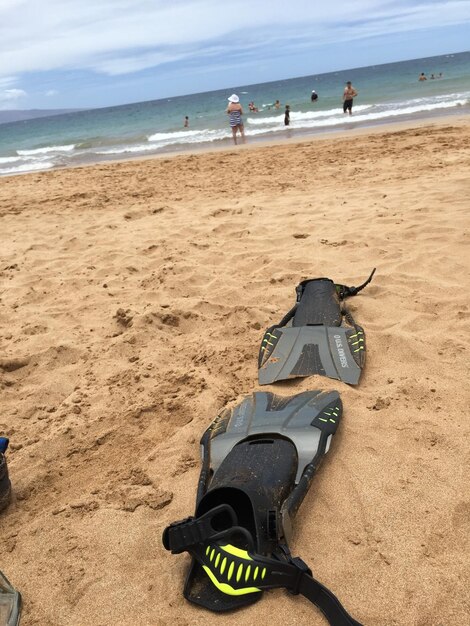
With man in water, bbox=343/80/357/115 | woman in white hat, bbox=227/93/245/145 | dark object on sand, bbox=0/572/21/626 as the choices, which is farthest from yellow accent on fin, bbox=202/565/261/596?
man in water, bbox=343/80/357/115

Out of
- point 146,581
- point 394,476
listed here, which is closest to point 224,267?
point 394,476

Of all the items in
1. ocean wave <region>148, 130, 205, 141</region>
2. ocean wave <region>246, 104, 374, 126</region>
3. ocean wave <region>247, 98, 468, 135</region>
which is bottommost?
ocean wave <region>247, 98, 468, 135</region>

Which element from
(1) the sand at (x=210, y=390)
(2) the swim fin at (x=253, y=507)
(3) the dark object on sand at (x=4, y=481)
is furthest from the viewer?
(3) the dark object on sand at (x=4, y=481)

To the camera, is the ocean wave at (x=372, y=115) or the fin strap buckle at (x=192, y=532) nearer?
the fin strap buckle at (x=192, y=532)

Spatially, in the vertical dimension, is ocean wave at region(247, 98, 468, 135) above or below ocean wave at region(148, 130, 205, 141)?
below

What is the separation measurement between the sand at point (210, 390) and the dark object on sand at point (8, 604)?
0.14 ft

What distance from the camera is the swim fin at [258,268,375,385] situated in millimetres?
2625

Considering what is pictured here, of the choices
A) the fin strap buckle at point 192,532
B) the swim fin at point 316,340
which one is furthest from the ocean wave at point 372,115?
the fin strap buckle at point 192,532

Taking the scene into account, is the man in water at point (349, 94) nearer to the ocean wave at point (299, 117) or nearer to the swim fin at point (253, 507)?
the ocean wave at point (299, 117)

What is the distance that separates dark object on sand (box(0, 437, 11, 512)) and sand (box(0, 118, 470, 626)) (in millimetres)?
62

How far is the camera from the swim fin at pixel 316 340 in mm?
2625

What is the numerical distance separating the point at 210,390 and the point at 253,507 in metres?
1.01

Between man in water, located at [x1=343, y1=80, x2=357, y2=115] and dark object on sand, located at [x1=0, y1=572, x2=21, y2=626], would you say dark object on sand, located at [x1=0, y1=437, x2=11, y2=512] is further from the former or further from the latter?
man in water, located at [x1=343, y1=80, x2=357, y2=115]

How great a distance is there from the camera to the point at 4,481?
1946 mm
